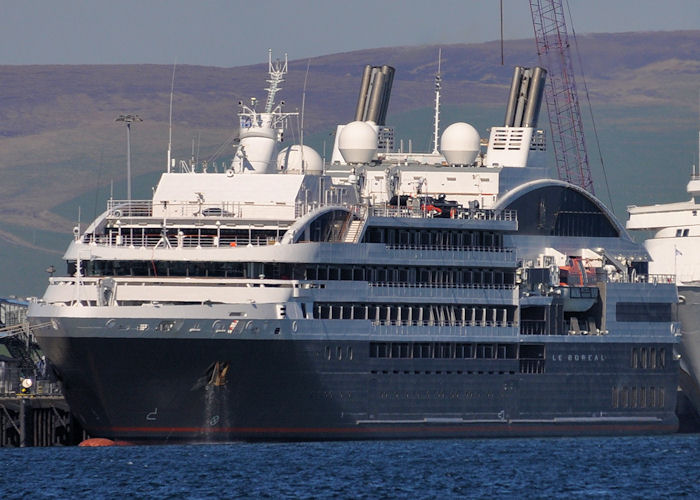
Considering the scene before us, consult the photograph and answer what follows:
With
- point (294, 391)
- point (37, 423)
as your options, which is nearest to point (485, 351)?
point (294, 391)

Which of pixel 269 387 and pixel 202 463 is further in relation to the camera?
pixel 269 387

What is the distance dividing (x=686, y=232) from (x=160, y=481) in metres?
44.9

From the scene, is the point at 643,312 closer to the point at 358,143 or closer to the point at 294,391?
the point at 358,143

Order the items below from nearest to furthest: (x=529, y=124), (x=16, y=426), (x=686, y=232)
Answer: (x=16, y=426) → (x=529, y=124) → (x=686, y=232)

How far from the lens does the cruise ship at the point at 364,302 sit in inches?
2950

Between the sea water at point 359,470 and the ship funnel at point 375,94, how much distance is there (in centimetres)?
2130

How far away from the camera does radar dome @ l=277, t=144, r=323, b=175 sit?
8750cm

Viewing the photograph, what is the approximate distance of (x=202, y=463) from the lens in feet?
232

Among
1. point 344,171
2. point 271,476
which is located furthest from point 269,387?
point 344,171

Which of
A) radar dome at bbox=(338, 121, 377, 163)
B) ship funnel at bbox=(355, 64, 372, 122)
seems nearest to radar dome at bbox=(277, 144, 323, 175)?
radar dome at bbox=(338, 121, 377, 163)

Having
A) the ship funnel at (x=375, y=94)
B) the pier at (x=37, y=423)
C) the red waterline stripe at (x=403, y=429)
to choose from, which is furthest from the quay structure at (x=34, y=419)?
the ship funnel at (x=375, y=94)

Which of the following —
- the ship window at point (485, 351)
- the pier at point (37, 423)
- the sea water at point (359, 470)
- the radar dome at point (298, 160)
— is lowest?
the sea water at point (359, 470)

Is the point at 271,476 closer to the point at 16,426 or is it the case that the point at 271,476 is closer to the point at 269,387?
the point at 269,387

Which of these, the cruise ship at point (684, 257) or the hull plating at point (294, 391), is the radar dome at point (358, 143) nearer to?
the hull plating at point (294, 391)
